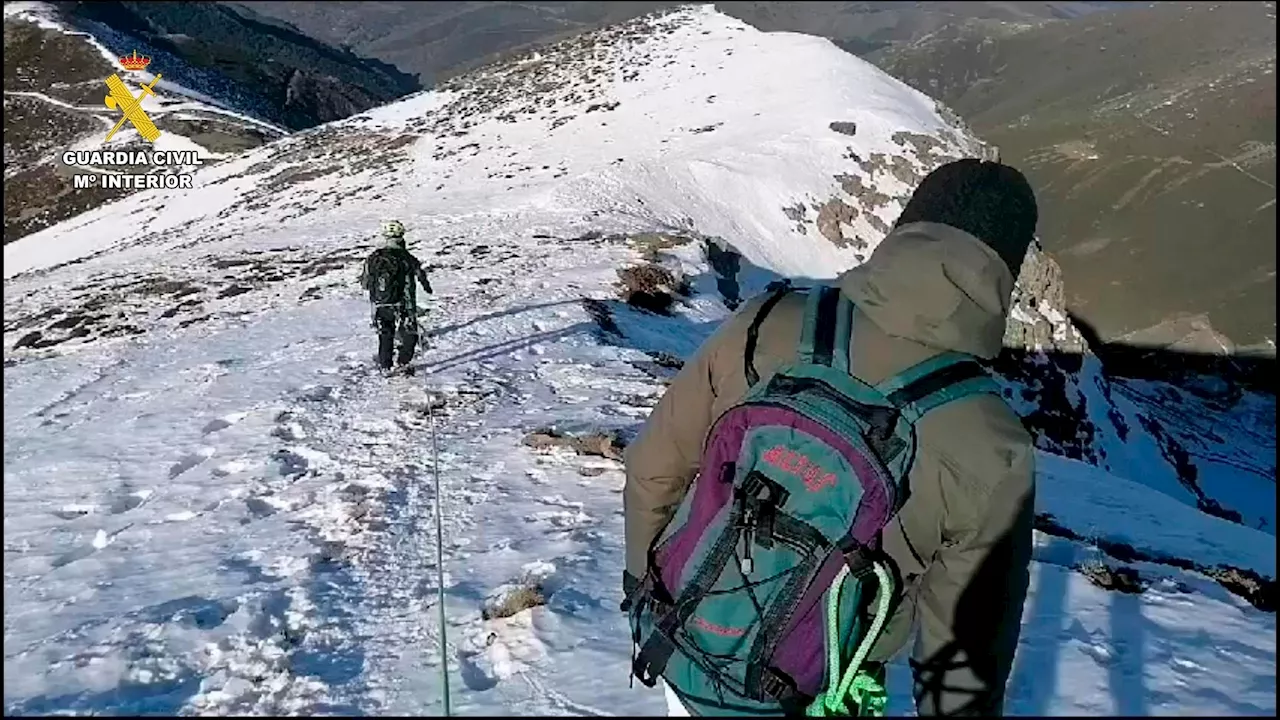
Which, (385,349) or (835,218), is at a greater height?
(385,349)

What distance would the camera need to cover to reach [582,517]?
8125mm

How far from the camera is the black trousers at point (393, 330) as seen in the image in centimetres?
1226

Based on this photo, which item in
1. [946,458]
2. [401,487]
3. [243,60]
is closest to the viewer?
[946,458]

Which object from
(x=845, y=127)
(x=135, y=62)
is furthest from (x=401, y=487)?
(x=135, y=62)

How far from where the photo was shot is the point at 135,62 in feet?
209

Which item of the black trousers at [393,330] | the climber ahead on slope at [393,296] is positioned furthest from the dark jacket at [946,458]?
the black trousers at [393,330]

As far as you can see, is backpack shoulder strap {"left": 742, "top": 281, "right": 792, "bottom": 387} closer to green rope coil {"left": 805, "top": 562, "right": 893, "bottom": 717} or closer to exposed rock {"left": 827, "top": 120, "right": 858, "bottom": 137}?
green rope coil {"left": 805, "top": 562, "right": 893, "bottom": 717}

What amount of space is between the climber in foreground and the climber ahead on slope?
9983 millimetres

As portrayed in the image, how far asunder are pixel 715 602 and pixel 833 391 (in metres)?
0.79

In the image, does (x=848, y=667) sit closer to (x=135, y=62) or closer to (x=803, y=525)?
(x=803, y=525)

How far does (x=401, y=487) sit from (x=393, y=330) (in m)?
4.15

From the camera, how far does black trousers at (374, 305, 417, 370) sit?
12258 mm

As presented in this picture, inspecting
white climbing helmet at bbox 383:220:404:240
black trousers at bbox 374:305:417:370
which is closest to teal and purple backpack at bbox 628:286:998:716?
black trousers at bbox 374:305:417:370

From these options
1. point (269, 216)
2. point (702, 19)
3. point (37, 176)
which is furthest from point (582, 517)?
point (37, 176)
